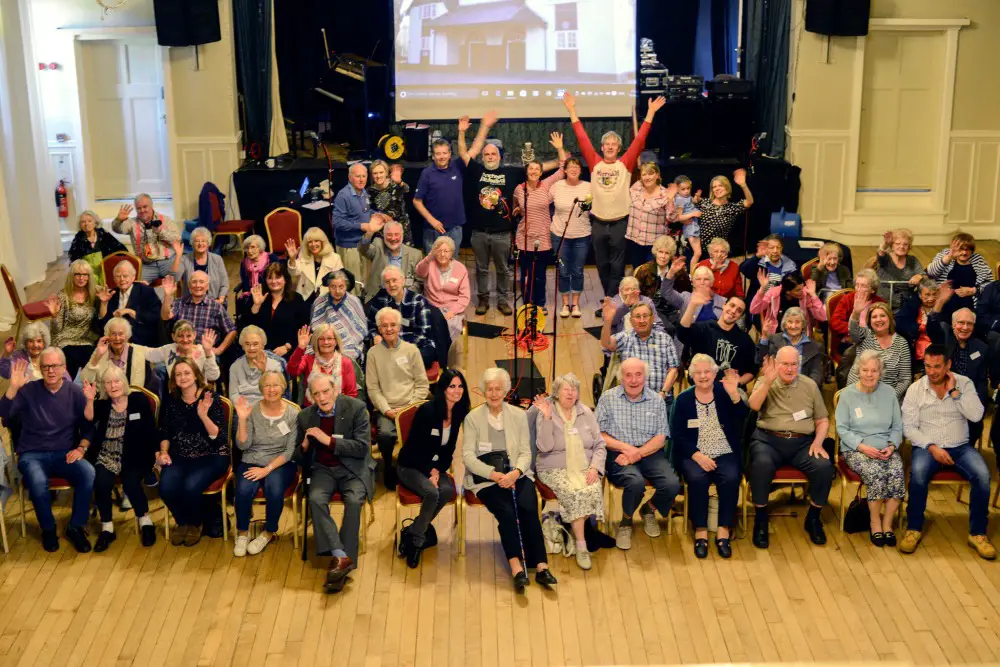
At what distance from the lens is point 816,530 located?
6352mm

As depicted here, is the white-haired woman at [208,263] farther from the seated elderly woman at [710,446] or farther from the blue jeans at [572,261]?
the seated elderly woman at [710,446]

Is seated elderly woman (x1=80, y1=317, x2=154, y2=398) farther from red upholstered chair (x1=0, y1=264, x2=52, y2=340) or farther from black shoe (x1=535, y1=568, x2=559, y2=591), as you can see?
black shoe (x1=535, y1=568, x2=559, y2=591)

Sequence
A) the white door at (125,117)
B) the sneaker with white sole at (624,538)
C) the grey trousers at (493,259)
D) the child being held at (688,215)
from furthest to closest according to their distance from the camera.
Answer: the white door at (125,117), the grey trousers at (493,259), the child being held at (688,215), the sneaker with white sole at (624,538)

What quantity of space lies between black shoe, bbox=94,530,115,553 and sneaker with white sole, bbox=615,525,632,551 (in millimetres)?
2636

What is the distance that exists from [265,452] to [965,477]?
357 cm

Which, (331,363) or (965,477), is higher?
(331,363)

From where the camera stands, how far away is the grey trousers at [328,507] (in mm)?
5988

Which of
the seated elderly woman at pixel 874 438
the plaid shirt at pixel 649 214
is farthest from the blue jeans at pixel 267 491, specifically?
the plaid shirt at pixel 649 214

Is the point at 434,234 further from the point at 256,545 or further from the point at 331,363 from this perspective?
the point at 256,545

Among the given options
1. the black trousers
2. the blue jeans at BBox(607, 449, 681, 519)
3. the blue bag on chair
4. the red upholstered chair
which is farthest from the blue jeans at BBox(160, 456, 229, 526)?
the blue bag on chair

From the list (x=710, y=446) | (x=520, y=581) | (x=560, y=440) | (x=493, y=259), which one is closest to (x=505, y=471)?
(x=560, y=440)

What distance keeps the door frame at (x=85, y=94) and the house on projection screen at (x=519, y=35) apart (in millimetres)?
2322

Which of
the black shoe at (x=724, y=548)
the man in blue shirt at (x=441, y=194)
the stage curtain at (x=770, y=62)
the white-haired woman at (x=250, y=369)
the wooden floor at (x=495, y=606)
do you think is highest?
the stage curtain at (x=770, y=62)

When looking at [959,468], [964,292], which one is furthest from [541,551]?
[964,292]
